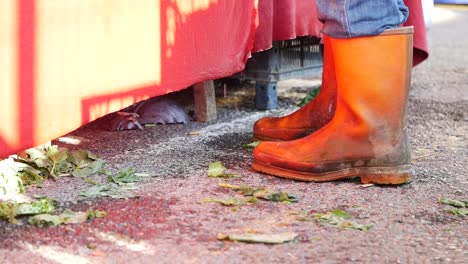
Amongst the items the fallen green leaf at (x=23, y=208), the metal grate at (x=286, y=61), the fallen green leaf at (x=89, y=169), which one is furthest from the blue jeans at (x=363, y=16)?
the metal grate at (x=286, y=61)

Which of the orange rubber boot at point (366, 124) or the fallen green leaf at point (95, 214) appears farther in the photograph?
the orange rubber boot at point (366, 124)

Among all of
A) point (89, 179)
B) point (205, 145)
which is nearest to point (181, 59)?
point (205, 145)

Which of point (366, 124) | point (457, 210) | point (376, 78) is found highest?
point (376, 78)

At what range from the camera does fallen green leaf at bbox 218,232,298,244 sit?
1430 millimetres

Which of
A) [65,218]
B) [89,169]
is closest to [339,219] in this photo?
[65,218]

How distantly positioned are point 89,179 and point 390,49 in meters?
0.77

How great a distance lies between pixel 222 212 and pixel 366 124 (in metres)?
0.44

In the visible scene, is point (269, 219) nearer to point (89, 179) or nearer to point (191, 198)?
point (191, 198)

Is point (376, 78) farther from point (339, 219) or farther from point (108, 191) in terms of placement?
point (108, 191)

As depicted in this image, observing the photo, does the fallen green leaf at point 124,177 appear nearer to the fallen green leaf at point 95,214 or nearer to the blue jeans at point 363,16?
the fallen green leaf at point 95,214

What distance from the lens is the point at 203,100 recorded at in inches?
104

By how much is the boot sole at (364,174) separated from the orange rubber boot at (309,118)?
1.17 ft

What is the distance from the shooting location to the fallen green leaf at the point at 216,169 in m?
1.92

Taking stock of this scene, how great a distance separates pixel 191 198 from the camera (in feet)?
5.65
